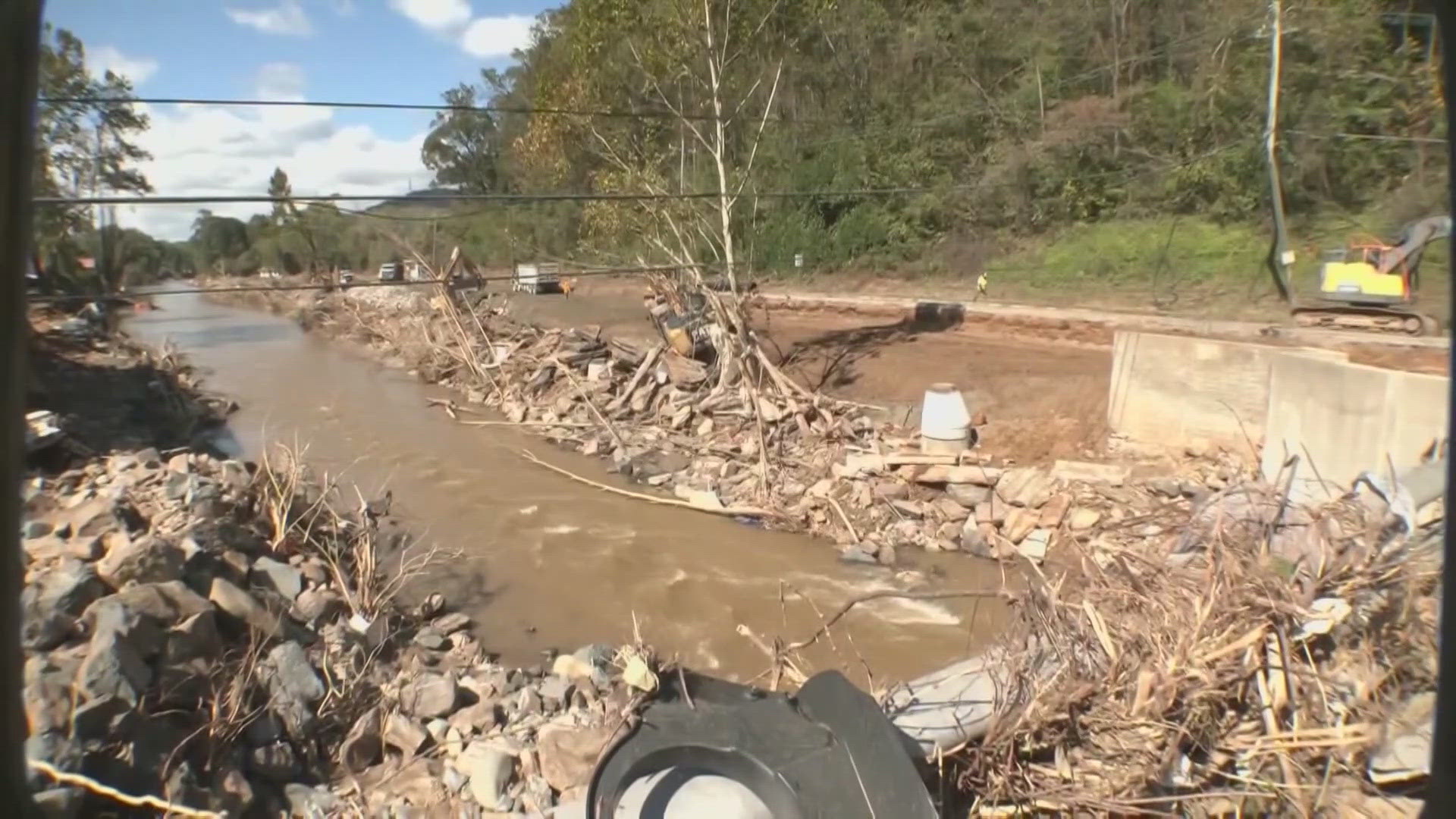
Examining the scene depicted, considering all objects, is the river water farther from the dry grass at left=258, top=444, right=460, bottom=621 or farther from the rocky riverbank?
the rocky riverbank

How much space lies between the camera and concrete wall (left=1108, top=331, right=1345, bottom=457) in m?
10.4

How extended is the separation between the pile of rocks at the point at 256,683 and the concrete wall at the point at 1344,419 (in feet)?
17.4

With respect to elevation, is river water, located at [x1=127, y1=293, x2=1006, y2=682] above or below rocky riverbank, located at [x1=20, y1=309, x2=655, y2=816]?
below

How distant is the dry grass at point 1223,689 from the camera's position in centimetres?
396

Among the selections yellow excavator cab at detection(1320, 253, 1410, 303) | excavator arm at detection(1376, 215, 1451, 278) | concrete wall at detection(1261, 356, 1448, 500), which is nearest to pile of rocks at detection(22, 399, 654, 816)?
concrete wall at detection(1261, 356, 1448, 500)

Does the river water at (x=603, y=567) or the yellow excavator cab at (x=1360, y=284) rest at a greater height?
the yellow excavator cab at (x=1360, y=284)

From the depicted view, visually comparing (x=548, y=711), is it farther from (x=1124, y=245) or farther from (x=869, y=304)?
(x=1124, y=245)

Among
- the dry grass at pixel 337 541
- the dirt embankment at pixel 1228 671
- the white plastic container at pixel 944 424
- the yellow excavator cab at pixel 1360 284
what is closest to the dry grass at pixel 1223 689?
the dirt embankment at pixel 1228 671

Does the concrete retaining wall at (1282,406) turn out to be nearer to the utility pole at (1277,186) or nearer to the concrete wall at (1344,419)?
the concrete wall at (1344,419)

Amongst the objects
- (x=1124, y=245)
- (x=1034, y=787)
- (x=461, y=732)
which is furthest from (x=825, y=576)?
(x=1124, y=245)

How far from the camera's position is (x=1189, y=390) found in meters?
11.0

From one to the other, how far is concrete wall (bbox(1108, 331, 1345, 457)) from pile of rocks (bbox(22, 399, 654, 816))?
24.0 feet

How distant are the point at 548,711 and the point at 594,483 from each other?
23.3 ft

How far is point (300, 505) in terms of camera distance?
370 inches
